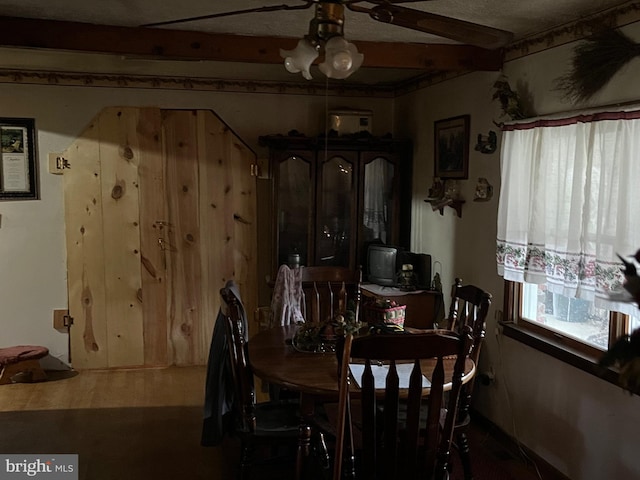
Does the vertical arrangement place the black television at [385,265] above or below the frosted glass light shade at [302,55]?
below

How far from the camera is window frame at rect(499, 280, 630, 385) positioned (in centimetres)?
247

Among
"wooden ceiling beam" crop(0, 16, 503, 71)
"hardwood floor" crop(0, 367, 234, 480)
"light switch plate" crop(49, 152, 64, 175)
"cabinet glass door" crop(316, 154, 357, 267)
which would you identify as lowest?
"hardwood floor" crop(0, 367, 234, 480)

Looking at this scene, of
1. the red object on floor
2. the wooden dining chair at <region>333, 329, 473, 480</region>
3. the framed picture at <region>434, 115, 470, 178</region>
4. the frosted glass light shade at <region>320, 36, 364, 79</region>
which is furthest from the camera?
the red object on floor

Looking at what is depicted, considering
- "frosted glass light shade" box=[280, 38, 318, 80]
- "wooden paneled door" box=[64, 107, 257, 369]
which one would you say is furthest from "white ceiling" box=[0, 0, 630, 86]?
"wooden paneled door" box=[64, 107, 257, 369]

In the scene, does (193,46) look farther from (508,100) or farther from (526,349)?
(526,349)

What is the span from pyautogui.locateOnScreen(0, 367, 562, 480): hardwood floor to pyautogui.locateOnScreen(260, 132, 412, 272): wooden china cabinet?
3.84ft

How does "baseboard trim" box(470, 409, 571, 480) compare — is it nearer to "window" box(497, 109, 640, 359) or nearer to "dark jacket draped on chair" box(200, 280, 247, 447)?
"window" box(497, 109, 640, 359)

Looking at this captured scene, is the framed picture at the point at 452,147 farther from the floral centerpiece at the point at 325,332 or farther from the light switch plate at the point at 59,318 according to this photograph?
the light switch plate at the point at 59,318

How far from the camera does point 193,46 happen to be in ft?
9.73

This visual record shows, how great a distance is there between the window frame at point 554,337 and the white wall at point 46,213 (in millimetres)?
2467

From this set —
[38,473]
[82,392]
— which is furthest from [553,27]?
[82,392]

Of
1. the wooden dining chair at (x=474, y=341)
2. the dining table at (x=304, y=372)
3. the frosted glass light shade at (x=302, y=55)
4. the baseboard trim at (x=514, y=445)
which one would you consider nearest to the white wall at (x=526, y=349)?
the baseboard trim at (x=514, y=445)

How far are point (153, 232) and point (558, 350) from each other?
2979mm

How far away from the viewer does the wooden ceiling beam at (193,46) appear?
277 cm
